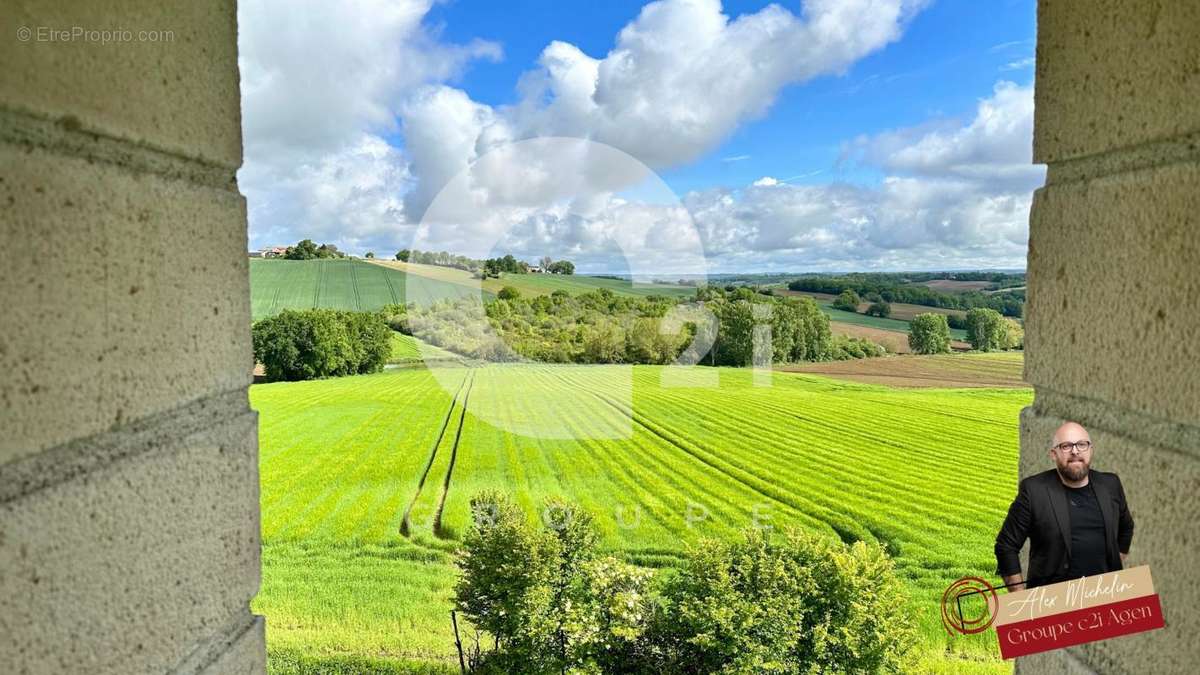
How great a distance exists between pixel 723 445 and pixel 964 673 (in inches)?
331

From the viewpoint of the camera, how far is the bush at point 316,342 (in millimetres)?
18656

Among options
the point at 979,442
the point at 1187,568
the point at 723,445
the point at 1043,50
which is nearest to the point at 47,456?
the point at 1187,568

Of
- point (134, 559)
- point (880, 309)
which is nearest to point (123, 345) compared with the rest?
point (134, 559)

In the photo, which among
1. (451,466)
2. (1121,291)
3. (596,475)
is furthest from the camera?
(596,475)

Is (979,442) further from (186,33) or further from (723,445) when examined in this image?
(186,33)

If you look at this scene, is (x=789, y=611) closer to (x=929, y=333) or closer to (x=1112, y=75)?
(x=1112, y=75)

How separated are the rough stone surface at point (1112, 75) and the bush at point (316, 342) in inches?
792

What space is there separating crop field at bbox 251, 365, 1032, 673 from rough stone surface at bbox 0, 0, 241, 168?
1242cm

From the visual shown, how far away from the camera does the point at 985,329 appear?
56.2 feet

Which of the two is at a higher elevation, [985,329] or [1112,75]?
[1112,75]

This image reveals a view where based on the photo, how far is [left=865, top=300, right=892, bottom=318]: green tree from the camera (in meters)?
18.9

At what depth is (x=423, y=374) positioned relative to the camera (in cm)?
2056

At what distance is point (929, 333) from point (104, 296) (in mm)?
20158

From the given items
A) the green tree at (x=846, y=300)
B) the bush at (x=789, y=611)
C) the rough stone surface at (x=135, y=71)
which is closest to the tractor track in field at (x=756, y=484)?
the green tree at (x=846, y=300)
